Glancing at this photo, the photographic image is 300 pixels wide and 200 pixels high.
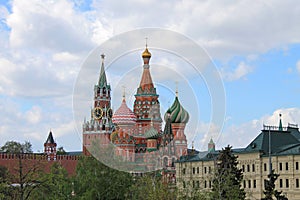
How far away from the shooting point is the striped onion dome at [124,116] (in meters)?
89.1

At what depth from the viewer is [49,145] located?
10650cm

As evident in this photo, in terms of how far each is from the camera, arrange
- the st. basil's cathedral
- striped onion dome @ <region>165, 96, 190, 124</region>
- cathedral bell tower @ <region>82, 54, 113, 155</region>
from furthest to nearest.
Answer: cathedral bell tower @ <region>82, 54, 113, 155</region>
striped onion dome @ <region>165, 96, 190, 124</region>
the st. basil's cathedral

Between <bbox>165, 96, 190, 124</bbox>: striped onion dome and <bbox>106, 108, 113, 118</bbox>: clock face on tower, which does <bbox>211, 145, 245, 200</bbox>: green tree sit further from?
<bbox>106, 108, 113, 118</bbox>: clock face on tower

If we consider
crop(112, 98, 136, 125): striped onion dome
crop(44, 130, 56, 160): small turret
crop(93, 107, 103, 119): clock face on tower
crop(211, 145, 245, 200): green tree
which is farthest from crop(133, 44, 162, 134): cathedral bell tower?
crop(211, 145, 245, 200): green tree

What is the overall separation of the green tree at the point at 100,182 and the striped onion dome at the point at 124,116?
50.7 metres

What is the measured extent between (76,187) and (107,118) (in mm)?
71020

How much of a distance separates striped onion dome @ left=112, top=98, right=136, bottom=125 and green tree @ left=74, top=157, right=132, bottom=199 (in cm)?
5068

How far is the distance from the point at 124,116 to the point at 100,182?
53.7m

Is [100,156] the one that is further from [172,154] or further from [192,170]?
[172,154]

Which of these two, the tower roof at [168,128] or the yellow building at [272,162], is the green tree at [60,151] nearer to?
the tower roof at [168,128]

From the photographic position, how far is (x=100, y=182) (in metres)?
35.9

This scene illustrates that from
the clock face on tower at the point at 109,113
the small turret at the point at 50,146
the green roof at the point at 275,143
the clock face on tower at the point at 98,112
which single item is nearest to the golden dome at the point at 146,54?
the clock face on tower at the point at 109,113

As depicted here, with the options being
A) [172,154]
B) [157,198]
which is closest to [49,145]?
[172,154]

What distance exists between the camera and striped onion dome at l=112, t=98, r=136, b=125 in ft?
292
